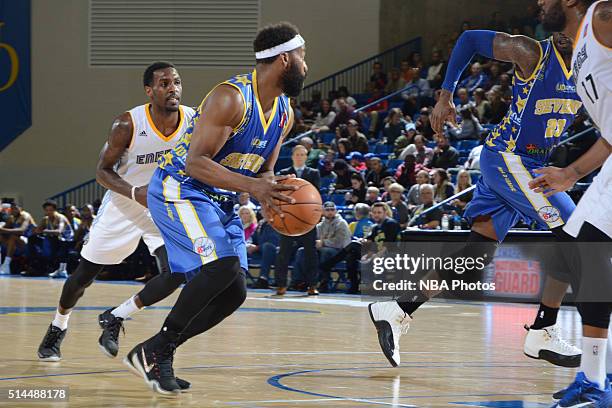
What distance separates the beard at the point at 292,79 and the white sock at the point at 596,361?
192 centimetres

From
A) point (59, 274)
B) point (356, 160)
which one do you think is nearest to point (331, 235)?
point (356, 160)

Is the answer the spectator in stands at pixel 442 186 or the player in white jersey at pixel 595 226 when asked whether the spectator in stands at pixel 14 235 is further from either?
the player in white jersey at pixel 595 226

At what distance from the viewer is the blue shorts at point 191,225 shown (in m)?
4.98

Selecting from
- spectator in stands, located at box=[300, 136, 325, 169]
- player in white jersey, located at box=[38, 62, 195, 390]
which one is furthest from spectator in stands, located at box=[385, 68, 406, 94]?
player in white jersey, located at box=[38, 62, 195, 390]

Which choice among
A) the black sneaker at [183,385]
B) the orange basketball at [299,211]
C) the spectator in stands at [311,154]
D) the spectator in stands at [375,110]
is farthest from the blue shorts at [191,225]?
the spectator in stands at [375,110]

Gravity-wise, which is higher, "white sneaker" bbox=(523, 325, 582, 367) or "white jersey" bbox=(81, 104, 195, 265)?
"white jersey" bbox=(81, 104, 195, 265)

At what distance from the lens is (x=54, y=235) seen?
57.1ft

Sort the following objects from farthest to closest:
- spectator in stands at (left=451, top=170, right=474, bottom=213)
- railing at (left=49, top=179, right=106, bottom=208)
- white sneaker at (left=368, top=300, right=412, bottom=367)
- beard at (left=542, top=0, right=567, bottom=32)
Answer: railing at (left=49, top=179, right=106, bottom=208) → spectator in stands at (left=451, top=170, right=474, bottom=213) → white sneaker at (left=368, top=300, right=412, bottom=367) → beard at (left=542, top=0, right=567, bottom=32)

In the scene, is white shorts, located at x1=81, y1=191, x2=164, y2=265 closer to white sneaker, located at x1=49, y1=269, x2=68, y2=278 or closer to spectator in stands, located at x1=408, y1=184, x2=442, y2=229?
spectator in stands, located at x1=408, y1=184, x2=442, y2=229

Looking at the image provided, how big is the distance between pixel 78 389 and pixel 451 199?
869 centimetres

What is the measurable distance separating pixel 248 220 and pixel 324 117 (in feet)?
19.9

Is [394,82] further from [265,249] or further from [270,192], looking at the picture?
[270,192]

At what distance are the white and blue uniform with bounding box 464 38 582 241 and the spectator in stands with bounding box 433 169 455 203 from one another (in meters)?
7.93

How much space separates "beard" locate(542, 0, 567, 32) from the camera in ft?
15.9
